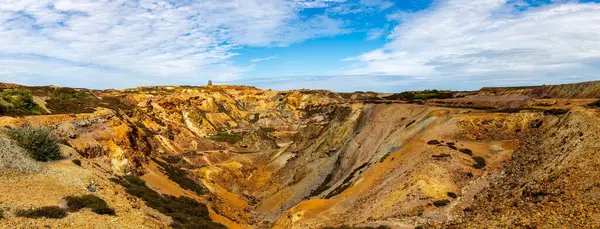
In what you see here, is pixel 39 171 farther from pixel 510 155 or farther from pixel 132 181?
pixel 510 155

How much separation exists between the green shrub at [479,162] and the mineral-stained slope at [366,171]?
0.59 feet

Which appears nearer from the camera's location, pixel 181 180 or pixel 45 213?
pixel 45 213

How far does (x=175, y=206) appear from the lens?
32.9 m

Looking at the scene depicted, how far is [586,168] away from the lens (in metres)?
19.8

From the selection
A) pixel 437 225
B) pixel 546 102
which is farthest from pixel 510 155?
pixel 546 102

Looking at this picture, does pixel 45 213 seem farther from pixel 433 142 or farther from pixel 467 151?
pixel 433 142

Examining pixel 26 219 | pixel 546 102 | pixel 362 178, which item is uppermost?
pixel 546 102

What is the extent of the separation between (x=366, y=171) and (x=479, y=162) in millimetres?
13127

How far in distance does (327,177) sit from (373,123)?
13693 millimetres

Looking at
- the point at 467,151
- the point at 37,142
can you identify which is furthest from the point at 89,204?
the point at 467,151

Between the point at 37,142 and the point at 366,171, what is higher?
the point at 37,142

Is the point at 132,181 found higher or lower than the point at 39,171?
lower

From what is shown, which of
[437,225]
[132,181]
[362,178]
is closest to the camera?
[437,225]

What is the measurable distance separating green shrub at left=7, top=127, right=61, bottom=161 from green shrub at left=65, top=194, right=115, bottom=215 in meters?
6.59
